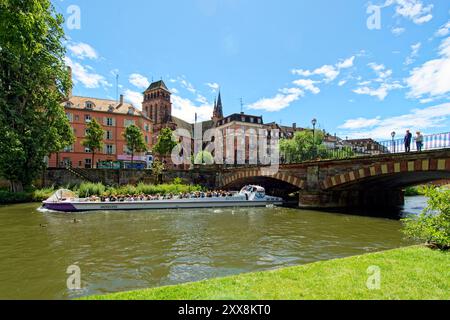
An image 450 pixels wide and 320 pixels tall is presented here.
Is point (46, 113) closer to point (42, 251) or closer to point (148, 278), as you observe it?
point (42, 251)

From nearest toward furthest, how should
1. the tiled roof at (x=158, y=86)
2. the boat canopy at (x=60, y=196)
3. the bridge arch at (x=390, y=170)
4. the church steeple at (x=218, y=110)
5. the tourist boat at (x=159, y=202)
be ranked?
the bridge arch at (x=390, y=170), the tourist boat at (x=159, y=202), the boat canopy at (x=60, y=196), the tiled roof at (x=158, y=86), the church steeple at (x=218, y=110)

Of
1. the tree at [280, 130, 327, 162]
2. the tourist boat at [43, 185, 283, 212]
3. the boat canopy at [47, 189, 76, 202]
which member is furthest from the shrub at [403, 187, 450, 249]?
the tree at [280, 130, 327, 162]

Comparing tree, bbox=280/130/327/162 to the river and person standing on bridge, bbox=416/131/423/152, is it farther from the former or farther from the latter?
the river

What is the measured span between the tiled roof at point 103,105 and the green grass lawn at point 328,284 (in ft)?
192

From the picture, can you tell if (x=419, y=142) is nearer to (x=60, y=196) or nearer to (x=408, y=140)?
(x=408, y=140)

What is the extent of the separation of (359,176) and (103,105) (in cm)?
5437

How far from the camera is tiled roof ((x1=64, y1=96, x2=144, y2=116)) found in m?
55.5

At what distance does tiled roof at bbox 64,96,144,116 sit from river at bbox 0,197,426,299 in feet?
140

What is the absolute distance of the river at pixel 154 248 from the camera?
7520mm

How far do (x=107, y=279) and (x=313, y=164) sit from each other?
2216 centimetres

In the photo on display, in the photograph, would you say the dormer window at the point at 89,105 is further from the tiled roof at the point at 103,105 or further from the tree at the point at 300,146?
the tree at the point at 300,146

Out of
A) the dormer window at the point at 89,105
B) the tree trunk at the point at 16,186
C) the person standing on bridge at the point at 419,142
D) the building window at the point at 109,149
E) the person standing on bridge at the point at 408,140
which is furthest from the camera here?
the building window at the point at 109,149

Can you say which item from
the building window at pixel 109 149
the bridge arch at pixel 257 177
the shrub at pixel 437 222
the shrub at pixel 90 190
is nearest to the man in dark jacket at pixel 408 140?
the bridge arch at pixel 257 177

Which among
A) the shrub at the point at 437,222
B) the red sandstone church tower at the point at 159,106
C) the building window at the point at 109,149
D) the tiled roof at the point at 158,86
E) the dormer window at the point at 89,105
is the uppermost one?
the tiled roof at the point at 158,86
